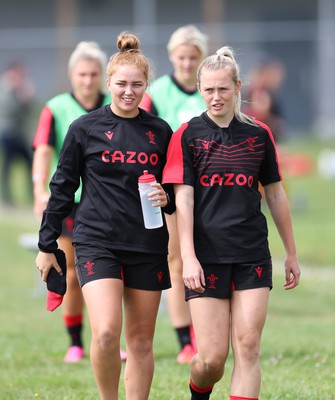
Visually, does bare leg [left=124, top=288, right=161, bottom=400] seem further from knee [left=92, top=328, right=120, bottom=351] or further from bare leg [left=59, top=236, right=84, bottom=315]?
bare leg [left=59, top=236, right=84, bottom=315]

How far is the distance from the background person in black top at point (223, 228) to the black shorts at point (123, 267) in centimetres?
24

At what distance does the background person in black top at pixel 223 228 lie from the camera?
5031mm

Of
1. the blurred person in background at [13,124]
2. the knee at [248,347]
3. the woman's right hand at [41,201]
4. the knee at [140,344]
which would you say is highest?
the woman's right hand at [41,201]

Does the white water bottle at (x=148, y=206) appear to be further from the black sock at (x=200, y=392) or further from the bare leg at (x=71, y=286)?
the bare leg at (x=71, y=286)

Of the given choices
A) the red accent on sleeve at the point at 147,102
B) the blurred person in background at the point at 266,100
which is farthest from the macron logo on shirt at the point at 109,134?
the blurred person in background at the point at 266,100

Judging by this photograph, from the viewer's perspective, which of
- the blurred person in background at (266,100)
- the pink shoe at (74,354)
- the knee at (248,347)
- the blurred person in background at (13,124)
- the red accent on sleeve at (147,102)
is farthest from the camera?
the blurred person in background at (13,124)

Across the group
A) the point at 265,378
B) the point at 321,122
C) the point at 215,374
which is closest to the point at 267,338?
the point at 265,378

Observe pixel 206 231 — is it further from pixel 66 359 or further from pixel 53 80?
pixel 53 80

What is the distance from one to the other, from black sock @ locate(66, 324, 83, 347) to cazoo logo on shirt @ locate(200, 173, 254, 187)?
263 cm

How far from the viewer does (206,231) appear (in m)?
5.08

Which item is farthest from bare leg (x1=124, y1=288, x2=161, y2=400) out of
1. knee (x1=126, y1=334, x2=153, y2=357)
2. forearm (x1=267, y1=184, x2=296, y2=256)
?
forearm (x1=267, y1=184, x2=296, y2=256)

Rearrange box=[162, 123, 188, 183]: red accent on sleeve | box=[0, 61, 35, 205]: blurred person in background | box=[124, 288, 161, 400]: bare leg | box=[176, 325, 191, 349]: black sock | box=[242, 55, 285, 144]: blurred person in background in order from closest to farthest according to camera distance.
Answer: box=[162, 123, 188, 183]: red accent on sleeve
box=[124, 288, 161, 400]: bare leg
box=[176, 325, 191, 349]: black sock
box=[242, 55, 285, 144]: blurred person in background
box=[0, 61, 35, 205]: blurred person in background

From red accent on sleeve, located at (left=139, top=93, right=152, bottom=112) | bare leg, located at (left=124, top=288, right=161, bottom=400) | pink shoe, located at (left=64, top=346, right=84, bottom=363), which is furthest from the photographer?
pink shoe, located at (left=64, top=346, right=84, bottom=363)

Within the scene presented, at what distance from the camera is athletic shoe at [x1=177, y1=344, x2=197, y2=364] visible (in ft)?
23.6
